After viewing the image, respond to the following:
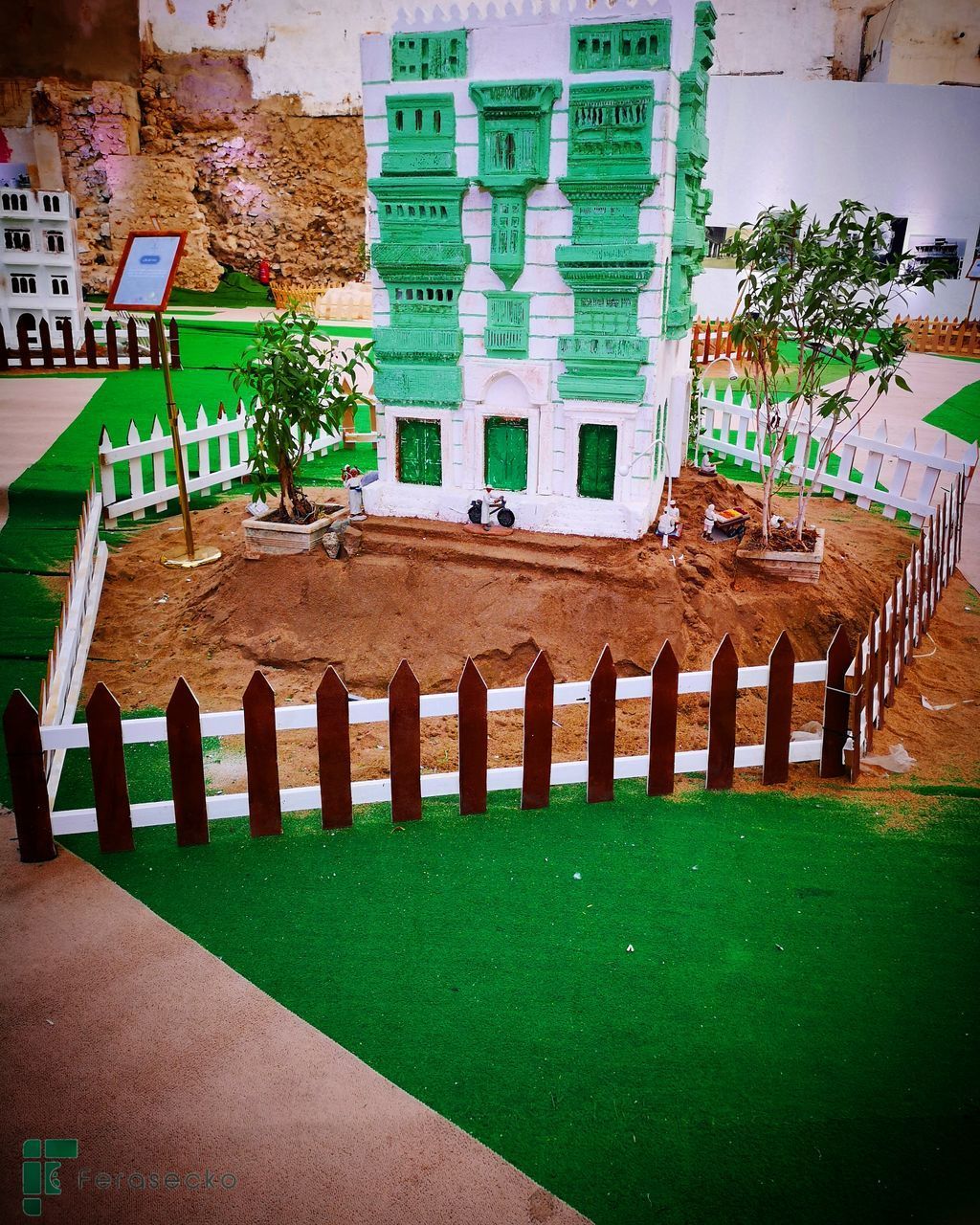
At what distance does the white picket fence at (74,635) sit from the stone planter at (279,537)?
1.02 metres

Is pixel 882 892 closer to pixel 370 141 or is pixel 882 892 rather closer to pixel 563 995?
pixel 563 995

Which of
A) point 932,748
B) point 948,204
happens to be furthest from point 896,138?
point 932,748

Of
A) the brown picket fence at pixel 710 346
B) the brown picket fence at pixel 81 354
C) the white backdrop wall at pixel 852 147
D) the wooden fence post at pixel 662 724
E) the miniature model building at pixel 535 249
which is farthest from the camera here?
the white backdrop wall at pixel 852 147

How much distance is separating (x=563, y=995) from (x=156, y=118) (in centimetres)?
2920

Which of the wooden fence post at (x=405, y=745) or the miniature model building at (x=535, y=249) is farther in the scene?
the miniature model building at (x=535, y=249)

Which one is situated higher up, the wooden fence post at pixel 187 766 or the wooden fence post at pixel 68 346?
the wooden fence post at pixel 68 346

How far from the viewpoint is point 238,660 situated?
5668mm

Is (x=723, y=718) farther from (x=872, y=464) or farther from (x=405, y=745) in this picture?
(x=872, y=464)

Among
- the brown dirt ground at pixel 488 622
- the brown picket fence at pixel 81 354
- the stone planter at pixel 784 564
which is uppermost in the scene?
the brown picket fence at pixel 81 354

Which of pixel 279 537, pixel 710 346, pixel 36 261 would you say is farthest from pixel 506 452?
pixel 710 346

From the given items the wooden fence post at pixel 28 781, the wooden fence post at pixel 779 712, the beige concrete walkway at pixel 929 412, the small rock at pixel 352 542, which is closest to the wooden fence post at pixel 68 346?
the small rock at pixel 352 542

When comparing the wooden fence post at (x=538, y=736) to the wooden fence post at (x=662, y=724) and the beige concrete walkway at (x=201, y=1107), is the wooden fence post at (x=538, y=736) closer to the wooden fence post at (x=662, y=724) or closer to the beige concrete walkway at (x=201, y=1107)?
the wooden fence post at (x=662, y=724)

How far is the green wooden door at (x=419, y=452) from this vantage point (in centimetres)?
648

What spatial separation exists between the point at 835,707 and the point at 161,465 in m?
6.31
